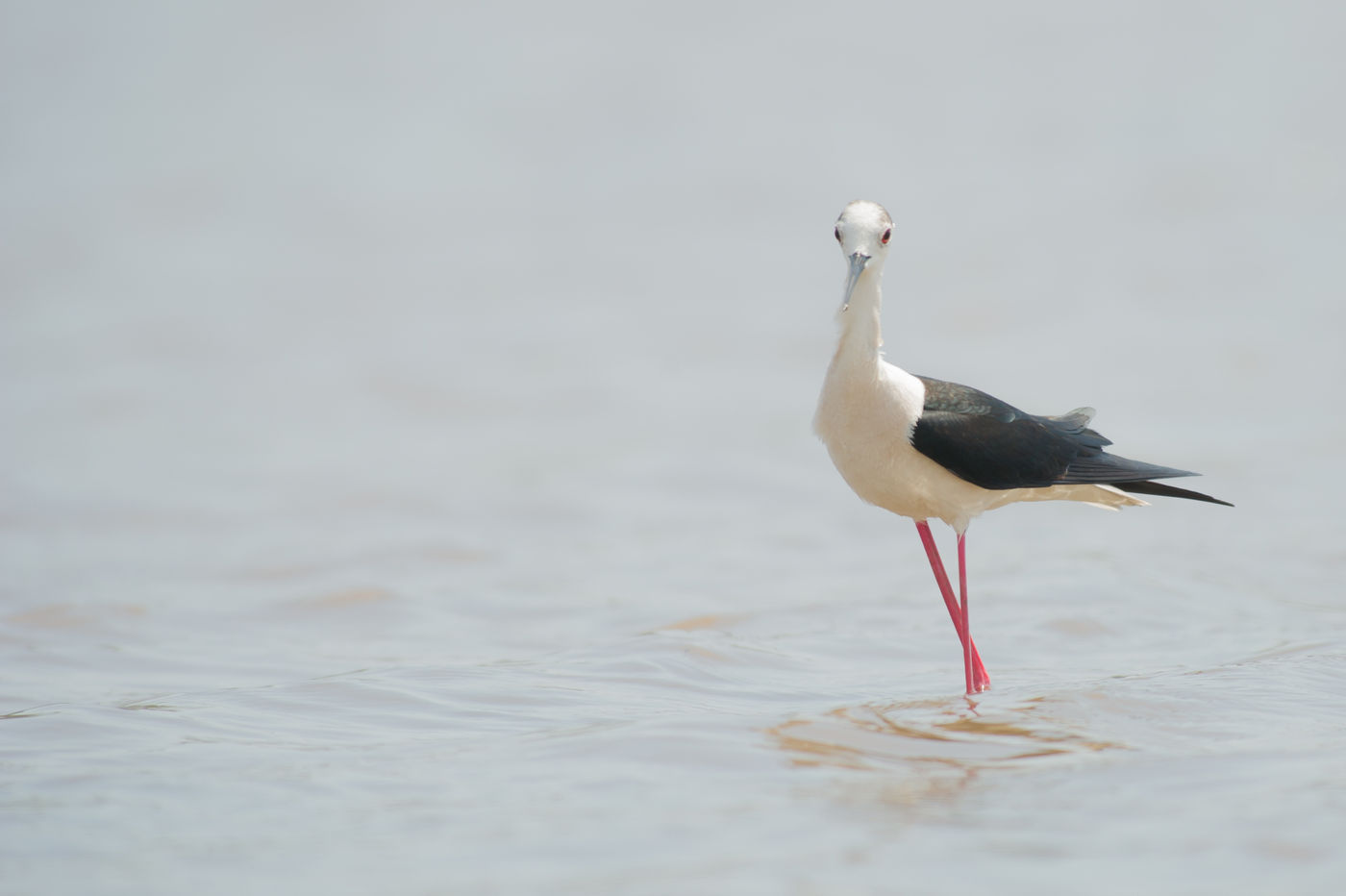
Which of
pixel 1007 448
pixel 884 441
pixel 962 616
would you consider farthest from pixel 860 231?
pixel 962 616

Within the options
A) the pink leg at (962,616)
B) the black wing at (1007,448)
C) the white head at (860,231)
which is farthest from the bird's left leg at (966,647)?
the white head at (860,231)

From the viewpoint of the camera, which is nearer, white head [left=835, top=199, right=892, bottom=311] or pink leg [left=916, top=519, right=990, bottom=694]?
white head [left=835, top=199, right=892, bottom=311]

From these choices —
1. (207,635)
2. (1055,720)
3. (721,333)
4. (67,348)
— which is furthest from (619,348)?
(1055,720)

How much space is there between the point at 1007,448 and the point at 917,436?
1.34 feet

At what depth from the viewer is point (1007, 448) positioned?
598cm

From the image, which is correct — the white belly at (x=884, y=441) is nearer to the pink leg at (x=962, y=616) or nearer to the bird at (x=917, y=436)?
the bird at (x=917, y=436)

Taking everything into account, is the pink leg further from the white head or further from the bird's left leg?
the white head

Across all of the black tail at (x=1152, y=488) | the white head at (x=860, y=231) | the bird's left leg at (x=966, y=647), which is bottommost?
the bird's left leg at (x=966, y=647)

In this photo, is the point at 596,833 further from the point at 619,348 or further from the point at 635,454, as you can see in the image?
the point at 619,348

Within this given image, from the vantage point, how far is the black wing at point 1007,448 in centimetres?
587

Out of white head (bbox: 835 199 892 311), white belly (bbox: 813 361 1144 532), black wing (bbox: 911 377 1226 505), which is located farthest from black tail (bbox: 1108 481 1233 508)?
white head (bbox: 835 199 892 311)

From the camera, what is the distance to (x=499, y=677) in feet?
22.0

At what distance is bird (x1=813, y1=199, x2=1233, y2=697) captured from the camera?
5836 mm

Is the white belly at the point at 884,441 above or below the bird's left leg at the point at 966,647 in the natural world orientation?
above
